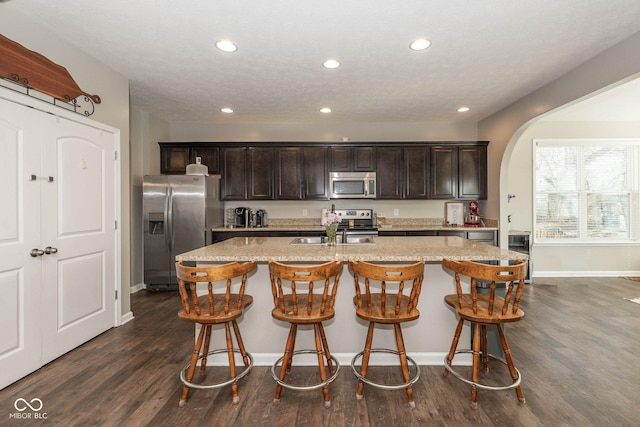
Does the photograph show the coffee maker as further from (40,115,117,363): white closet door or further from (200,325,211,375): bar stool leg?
(200,325,211,375): bar stool leg

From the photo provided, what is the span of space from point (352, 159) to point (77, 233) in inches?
149

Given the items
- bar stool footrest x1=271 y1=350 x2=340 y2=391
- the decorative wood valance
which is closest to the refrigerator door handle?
the decorative wood valance

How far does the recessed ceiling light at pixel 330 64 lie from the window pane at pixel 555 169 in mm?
4296

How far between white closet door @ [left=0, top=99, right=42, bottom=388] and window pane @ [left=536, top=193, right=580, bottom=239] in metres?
6.70

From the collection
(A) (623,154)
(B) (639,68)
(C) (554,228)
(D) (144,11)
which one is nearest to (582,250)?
(C) (554,228)

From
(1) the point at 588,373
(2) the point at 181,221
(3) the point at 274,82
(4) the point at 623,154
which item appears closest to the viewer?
(1) the point at 588,373

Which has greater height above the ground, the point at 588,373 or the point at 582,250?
the point at 582,250

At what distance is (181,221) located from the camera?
4621 mm

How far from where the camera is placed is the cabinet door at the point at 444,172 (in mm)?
5266

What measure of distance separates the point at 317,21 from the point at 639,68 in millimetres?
2611

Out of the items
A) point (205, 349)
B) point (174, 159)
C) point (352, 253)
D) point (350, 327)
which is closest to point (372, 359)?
point (350, 327)

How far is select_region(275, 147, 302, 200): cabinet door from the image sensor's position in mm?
5262

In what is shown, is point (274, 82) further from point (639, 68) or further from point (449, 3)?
point (639, 68)

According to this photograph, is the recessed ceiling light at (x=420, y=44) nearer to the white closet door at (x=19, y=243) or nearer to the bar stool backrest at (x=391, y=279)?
the bar stool backrest at (x=391, y=279)
